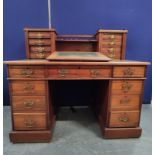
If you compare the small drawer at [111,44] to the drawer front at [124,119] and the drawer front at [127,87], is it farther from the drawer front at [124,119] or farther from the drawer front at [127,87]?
the drawer front at [124,119]

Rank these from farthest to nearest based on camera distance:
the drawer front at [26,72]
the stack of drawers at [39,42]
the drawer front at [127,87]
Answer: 1. the stack of drawers at [39,42]
2. the drawer front at [127,87]
3. the drawer front at [26,72]

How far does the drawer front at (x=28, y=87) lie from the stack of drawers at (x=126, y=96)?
0.72 meters

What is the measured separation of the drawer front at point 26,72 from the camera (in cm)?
137

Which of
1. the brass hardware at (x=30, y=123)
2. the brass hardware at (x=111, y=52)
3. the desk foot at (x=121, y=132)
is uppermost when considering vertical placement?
the brass hardware at (x=111, y=52)

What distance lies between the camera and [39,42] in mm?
1873

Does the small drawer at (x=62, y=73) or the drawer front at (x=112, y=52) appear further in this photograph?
the drawer front at (x=112, y=52)

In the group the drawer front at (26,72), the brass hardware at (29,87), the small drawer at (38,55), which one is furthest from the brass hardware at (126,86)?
the small drawer at (38,55)

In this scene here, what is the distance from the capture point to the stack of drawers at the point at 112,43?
1.91 meters

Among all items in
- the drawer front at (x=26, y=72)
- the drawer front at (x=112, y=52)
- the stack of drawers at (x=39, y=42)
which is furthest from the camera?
the drawer front at (x=112, y=52)

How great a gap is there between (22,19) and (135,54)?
1.84 m

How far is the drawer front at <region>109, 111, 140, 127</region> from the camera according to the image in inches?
60.3

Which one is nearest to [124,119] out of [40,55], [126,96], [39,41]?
[126,96]

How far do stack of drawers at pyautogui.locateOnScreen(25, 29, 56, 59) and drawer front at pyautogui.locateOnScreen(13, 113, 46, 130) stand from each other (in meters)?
0.80

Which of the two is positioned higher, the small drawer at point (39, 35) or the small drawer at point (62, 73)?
the small drawer at point (39, 35)
